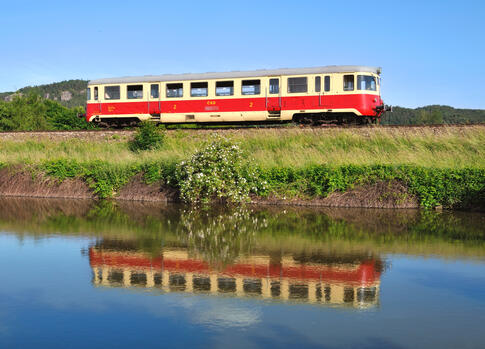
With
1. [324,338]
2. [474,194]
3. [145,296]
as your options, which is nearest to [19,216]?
[145,296]

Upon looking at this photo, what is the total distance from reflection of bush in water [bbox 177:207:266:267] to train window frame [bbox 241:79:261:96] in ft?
29.6

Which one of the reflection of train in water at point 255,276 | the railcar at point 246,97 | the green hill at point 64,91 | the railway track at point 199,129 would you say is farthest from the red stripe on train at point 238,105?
the green hill at point 64,91

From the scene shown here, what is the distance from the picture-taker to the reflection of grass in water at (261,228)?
33.6ft

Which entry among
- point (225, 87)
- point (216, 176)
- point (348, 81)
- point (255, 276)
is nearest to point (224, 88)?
point (225, 87)

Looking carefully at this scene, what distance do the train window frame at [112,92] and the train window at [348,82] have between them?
454 inches

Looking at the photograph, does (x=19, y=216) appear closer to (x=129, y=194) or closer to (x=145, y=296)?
(x=129, y=194)

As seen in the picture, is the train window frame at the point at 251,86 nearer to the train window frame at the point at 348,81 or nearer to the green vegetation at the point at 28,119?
the train window frame at the point at 348,81

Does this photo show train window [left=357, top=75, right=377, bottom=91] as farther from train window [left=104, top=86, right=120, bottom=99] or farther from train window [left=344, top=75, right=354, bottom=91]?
train window [left=104, top=86, right=120, bottom=99]

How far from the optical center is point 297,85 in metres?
23.1

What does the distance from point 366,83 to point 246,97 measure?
5.57m

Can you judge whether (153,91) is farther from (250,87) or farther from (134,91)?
(250,87)

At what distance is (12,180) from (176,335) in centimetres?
1773

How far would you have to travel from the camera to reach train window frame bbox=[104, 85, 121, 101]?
85.6ft

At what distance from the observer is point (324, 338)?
5.44 m
